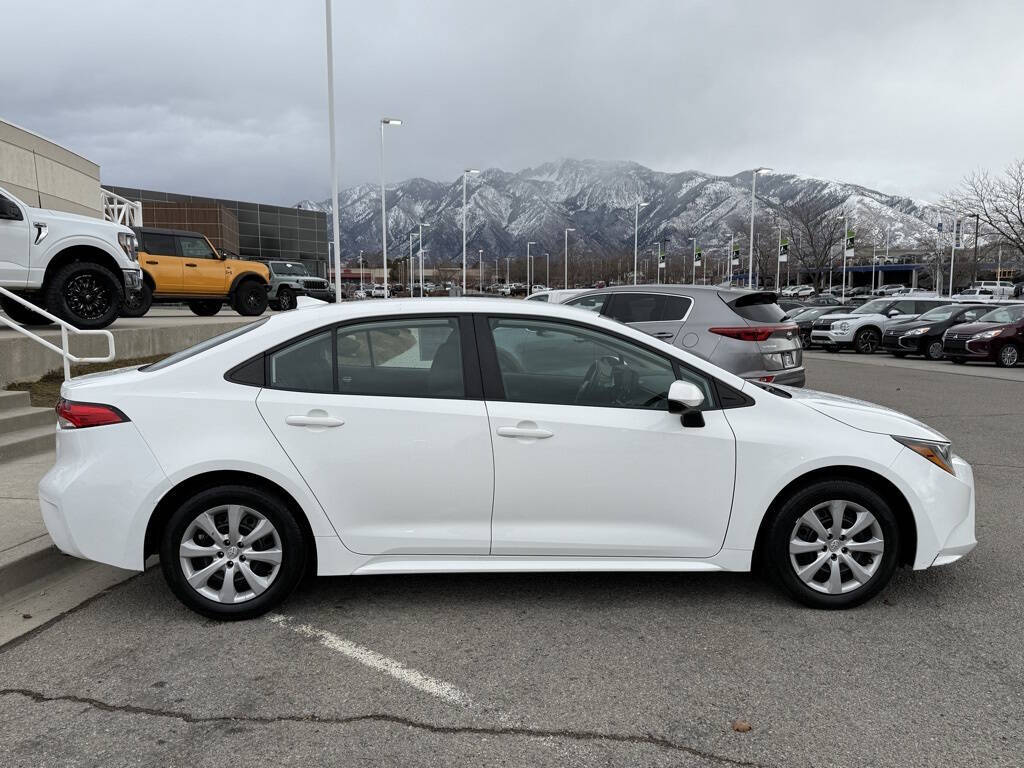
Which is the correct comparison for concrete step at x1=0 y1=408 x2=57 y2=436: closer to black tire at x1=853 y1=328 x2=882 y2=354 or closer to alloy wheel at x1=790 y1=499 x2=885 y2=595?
alloy wheel at x1=790 y1=499 x2=885 y2=595

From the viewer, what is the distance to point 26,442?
23.1 ft

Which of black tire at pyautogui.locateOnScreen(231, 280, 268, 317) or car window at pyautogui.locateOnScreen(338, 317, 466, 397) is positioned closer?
car window at pyautogui.locateOnScreen(338, 317, 466, 397)

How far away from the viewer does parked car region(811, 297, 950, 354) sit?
23969 mm

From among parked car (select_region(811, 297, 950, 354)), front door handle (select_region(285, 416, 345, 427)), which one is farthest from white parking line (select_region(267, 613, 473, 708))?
parked car (select_region(811, 297, 950, 354))

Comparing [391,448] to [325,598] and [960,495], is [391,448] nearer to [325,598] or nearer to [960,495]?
[325,598]

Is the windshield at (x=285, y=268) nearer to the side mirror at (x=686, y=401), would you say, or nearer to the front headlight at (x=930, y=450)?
the side mirror at (x=686, y=401)

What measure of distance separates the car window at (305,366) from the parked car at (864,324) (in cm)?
2304

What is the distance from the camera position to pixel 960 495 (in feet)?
13.0

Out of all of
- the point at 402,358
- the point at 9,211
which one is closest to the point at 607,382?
the point at 402,358

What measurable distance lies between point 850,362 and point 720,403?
1871 centimetres

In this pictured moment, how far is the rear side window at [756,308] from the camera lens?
8.34 meters

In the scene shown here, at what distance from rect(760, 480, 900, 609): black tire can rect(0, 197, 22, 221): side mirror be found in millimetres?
10252

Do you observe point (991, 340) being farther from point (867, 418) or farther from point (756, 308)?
point (867, 418)

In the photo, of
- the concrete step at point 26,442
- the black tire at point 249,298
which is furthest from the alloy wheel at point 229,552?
the black tire at point 249,298
